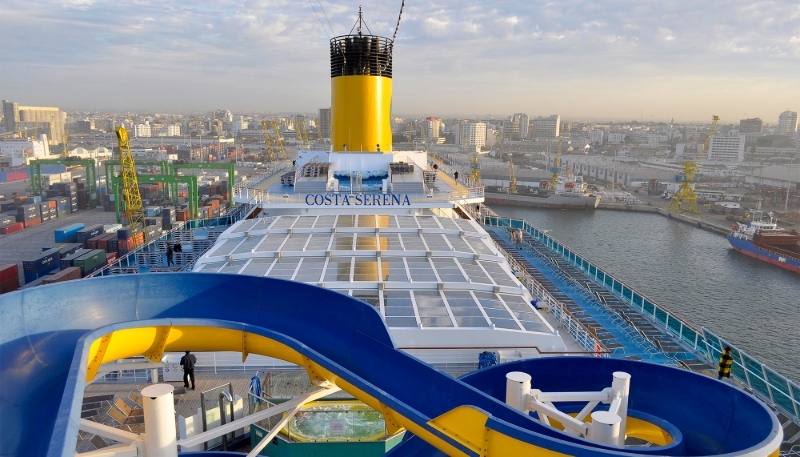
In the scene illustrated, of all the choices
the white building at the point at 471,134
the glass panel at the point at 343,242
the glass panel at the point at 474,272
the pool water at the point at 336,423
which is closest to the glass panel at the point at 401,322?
the pool water at the point at 336,423

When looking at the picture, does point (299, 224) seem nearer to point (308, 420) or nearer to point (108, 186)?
point (308, 420)

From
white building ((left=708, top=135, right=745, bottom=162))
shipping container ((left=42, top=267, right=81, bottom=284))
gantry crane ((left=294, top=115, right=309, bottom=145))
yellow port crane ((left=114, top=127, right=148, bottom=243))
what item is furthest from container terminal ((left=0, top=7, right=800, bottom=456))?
white building ((left=708, top=135, right=745, bottom=162))

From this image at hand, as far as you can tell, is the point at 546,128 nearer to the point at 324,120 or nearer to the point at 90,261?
the point at 324,120

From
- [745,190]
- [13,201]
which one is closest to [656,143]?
[745,190]

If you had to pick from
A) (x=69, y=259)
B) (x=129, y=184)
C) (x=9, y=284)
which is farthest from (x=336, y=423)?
(x=129, y=184)

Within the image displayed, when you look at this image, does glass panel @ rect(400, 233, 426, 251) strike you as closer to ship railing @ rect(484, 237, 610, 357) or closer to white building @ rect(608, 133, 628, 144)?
ship railing @ rect(484, 237, 610, 357)

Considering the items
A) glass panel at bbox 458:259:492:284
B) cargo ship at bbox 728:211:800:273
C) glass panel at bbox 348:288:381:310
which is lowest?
cargo ship at bbox 728:211:800:273

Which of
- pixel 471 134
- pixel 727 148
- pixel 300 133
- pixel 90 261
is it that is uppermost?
pixel 471 134
